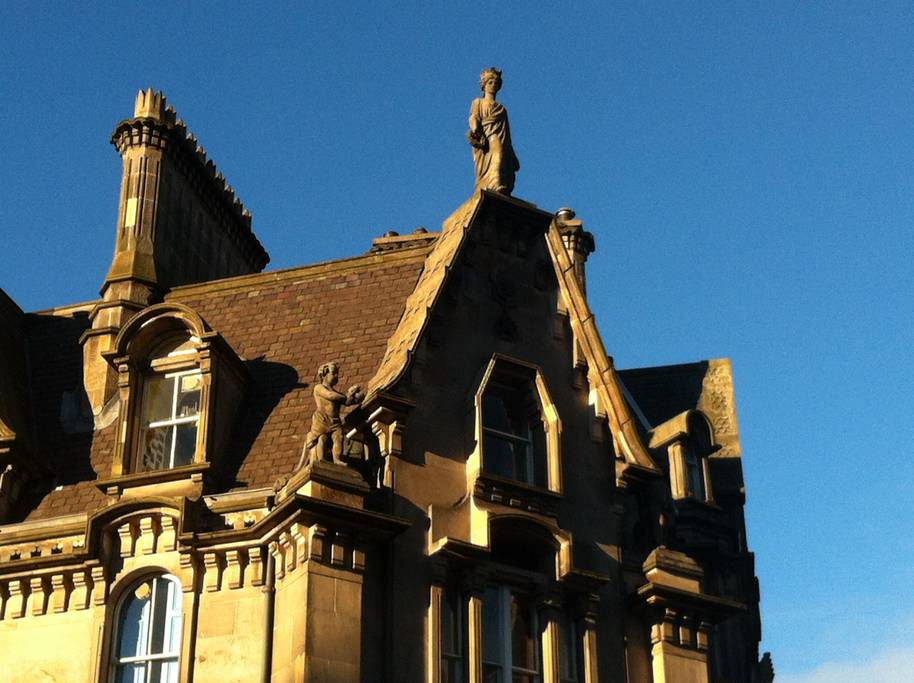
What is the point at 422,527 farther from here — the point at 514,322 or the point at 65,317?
the point at 65,317

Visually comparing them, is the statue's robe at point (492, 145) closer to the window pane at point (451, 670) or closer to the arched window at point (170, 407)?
the arched window at point (170, 407)

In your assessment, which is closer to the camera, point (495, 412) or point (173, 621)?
point (173, 621)

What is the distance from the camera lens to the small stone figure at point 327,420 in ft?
90.3

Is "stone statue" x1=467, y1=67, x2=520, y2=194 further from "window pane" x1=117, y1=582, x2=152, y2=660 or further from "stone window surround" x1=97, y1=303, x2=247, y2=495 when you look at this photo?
"window pane" x1=117, y1=582, x2=152, y2=660

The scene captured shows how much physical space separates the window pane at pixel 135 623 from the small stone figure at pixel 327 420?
3377 mm

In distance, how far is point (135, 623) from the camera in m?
28.2

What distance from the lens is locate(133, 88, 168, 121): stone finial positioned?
3675 centimetres

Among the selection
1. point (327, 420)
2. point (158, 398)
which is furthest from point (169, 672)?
point (158, 398)

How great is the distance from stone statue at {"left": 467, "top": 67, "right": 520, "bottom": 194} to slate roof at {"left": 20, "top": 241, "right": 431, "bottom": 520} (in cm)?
195

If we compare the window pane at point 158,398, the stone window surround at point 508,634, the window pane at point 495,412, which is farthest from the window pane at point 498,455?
the window pane at point 158,398

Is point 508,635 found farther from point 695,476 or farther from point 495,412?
point 695,476

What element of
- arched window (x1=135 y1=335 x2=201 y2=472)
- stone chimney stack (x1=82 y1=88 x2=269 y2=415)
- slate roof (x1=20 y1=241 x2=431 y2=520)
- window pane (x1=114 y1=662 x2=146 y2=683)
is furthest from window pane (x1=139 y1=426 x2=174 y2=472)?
window pane (x1=114 y1=662 x2=146 y2=683)

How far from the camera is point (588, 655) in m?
28.6

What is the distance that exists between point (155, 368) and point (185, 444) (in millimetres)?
Result: 1658
